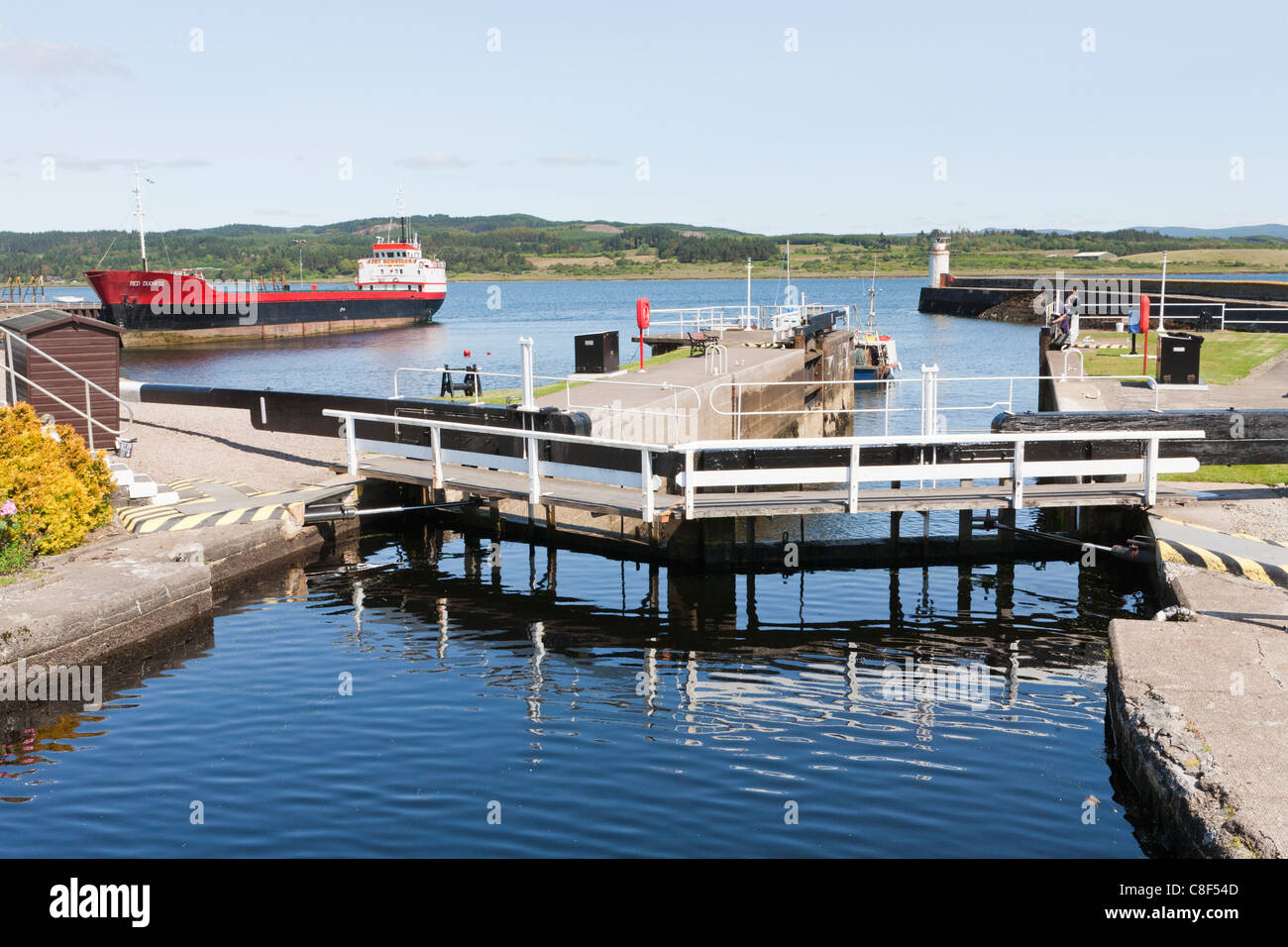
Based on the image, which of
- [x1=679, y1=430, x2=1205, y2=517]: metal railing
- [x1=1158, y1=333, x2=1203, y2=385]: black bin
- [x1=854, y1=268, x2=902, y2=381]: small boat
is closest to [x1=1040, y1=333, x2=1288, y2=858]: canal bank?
[x1=679, y1=430, x2=1205, y2=517]: metal railing

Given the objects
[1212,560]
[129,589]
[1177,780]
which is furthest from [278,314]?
[1177,780]

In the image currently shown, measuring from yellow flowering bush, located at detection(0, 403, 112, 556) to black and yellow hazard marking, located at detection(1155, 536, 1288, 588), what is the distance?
14.4m

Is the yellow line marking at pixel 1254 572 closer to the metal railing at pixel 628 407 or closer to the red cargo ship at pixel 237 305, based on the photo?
the metal railing at pixel 628 407

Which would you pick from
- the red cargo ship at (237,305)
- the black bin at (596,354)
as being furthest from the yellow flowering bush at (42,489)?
the red cargo ship at (237,305)

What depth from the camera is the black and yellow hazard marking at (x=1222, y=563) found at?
502 inches

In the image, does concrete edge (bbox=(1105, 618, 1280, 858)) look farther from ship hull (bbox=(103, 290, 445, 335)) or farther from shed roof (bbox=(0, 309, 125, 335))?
ship hull (bbox=(103, 290, 445, 335))

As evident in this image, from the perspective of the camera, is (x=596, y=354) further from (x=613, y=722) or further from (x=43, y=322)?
(x=613, y=722)

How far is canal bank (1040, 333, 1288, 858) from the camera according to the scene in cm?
773

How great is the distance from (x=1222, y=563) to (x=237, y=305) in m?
81.7
